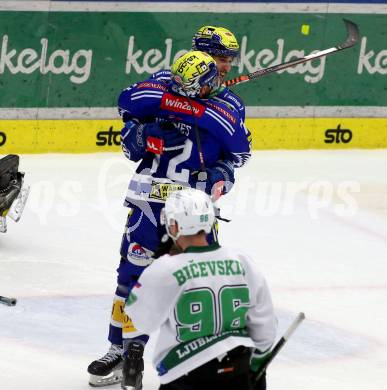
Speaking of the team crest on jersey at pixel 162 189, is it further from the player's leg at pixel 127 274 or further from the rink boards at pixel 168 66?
the rink boards at pixel 168 66

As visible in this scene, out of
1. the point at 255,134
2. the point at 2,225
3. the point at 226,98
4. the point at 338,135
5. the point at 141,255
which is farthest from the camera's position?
the point at 338,135

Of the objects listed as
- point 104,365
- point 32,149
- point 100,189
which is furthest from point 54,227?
point 104,365

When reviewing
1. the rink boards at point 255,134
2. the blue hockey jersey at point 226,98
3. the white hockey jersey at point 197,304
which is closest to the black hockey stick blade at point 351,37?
the rink boards at point 255,134

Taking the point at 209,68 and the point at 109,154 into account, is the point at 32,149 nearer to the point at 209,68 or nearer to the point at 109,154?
the point at 109,154

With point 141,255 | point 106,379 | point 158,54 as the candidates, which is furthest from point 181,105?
point 158,54

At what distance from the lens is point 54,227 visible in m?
9.48

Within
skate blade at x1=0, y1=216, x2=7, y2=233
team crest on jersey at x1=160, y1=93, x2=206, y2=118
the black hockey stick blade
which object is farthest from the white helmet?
the black hockey stick blade

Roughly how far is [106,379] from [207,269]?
1.97m

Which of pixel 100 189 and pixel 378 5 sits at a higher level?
pixel 378 5

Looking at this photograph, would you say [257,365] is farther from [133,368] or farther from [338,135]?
[338,135]

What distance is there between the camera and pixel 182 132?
6250mm

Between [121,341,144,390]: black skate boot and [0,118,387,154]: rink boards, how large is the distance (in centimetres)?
574

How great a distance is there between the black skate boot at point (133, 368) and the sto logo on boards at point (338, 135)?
7115mm

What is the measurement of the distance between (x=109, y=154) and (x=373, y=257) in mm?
3494
